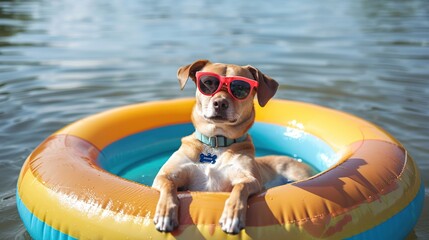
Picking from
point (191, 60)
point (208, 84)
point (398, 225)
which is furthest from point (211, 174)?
point (191, 60)

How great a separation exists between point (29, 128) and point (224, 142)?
464cm

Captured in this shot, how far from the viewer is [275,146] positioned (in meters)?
6.79

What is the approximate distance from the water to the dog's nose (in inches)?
98.9

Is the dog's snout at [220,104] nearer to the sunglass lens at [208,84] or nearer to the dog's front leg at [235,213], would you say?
the sunglass lens at [208,84]

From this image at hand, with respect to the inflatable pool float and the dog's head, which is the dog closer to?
the dog's head

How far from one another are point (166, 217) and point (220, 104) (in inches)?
45.3

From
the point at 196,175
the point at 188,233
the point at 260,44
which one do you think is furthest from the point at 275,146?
the point at 260,44

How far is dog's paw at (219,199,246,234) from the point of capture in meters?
3.45

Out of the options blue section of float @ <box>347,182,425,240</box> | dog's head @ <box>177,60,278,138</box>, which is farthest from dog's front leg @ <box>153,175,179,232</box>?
blue section of float @ <box>347,182,425,240</box>

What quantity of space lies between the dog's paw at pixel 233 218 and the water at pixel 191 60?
244cm

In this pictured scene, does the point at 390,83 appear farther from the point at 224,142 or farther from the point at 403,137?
the point at 224,142

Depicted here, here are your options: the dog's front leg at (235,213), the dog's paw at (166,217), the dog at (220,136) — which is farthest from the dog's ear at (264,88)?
the dog's paw at (166,217)

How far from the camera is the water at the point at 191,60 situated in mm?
8094

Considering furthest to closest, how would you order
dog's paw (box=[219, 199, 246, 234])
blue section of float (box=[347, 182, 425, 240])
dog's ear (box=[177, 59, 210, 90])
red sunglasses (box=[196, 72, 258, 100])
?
dog's ear (box=[177, 59, 210, 90]) → red sunglasses (box=[196, 72, 258, 100]) → blue section of float (box=[347, 182, 425, 240]) → dog's paw (box=[219, 199, 246, 234])
